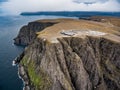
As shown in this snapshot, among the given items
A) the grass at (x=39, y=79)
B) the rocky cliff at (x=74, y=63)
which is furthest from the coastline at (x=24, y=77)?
the grass at (x=39, y=79)

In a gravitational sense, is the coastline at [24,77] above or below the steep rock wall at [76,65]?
below

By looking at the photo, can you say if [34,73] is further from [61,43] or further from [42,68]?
[61,43]

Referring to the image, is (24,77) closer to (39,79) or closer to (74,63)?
(39,79)

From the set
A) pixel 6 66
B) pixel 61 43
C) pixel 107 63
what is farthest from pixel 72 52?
pixel 6 66

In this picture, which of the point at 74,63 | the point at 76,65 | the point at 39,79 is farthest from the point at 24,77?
the point at 76,65

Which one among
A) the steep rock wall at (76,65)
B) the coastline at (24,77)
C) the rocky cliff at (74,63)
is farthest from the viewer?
the coastline at (24,77)

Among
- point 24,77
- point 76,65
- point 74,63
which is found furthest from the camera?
point 24,77

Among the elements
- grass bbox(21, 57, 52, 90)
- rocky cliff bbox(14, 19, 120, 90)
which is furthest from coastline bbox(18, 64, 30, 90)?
grass bbox(21, 57, 52, 90)

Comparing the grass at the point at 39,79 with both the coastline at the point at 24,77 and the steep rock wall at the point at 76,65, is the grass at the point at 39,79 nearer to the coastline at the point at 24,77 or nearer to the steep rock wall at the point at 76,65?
the steep rock wall at the point at 76,65
